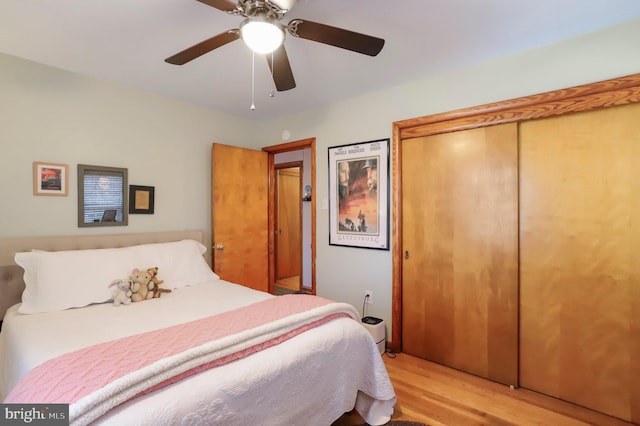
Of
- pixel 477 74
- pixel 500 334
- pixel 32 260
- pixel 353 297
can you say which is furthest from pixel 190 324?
pixel 477 74

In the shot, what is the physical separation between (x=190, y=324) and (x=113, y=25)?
1.85 m

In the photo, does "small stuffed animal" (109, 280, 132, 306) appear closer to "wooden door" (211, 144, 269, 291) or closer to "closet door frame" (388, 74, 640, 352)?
"wooden door" (211, 144, 269, 291)

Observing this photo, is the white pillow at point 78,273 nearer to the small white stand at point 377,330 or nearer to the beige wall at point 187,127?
the beige wall at point 187,127

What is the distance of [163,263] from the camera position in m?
2.55

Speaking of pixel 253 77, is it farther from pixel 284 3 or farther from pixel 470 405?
pixel 470 405

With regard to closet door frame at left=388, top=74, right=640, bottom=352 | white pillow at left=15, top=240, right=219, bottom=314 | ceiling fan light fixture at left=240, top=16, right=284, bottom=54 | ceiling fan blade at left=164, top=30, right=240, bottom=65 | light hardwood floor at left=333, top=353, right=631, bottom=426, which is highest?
ceiling fan blade at left=164, top=30, right=240, bottom=65

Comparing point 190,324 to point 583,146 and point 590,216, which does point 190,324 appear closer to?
point 590,216

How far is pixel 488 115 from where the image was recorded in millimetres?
2338

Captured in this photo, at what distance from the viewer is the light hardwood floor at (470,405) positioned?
1.91 metres

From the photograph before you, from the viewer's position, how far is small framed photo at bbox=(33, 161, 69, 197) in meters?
2.34

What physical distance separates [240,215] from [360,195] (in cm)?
143

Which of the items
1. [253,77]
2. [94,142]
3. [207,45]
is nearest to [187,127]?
[94,142]

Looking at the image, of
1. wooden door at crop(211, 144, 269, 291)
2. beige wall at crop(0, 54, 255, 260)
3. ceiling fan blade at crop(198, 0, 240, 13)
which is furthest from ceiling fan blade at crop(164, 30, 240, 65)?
wooden door at crop(211, 144, 269, 291)

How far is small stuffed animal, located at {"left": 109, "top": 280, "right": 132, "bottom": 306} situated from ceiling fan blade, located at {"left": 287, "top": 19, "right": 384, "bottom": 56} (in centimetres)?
201
